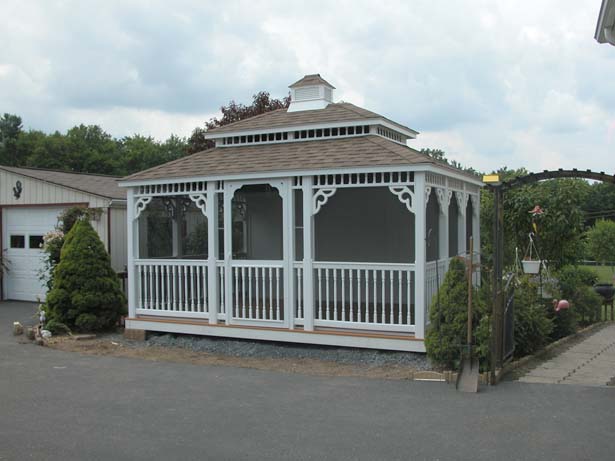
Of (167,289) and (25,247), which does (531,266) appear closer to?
(167,289)

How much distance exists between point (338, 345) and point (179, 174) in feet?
12.9

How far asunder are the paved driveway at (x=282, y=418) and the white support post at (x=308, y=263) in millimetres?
1395

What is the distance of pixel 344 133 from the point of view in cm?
1088

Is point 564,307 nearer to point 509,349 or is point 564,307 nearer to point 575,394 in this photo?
point 509,349

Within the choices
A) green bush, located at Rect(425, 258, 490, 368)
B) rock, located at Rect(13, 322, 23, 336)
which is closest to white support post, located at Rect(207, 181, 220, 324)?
green bush, located at Rect(425, 258, 490, 368)

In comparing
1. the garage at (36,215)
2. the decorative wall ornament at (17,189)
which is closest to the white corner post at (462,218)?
the garage at (36,215)

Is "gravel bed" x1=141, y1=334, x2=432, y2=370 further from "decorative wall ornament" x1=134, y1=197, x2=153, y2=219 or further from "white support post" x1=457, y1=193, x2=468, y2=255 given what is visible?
"white support post" x1=457, y1=193, x2=468, y2=255

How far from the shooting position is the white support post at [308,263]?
9.75 meters

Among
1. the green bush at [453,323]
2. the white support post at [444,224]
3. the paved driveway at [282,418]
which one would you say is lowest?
the paved driveway at [282,418]

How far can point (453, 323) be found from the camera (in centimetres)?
805

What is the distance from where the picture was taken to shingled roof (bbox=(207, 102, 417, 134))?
35.3 feet

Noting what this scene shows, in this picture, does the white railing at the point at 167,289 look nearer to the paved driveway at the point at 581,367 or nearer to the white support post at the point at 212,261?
the white support post at the point at 212,261

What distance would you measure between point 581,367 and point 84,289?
8.49m

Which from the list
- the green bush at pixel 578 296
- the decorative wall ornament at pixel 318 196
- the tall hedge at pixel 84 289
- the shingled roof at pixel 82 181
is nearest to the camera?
the decorative wall ornament at pixel 318 196
